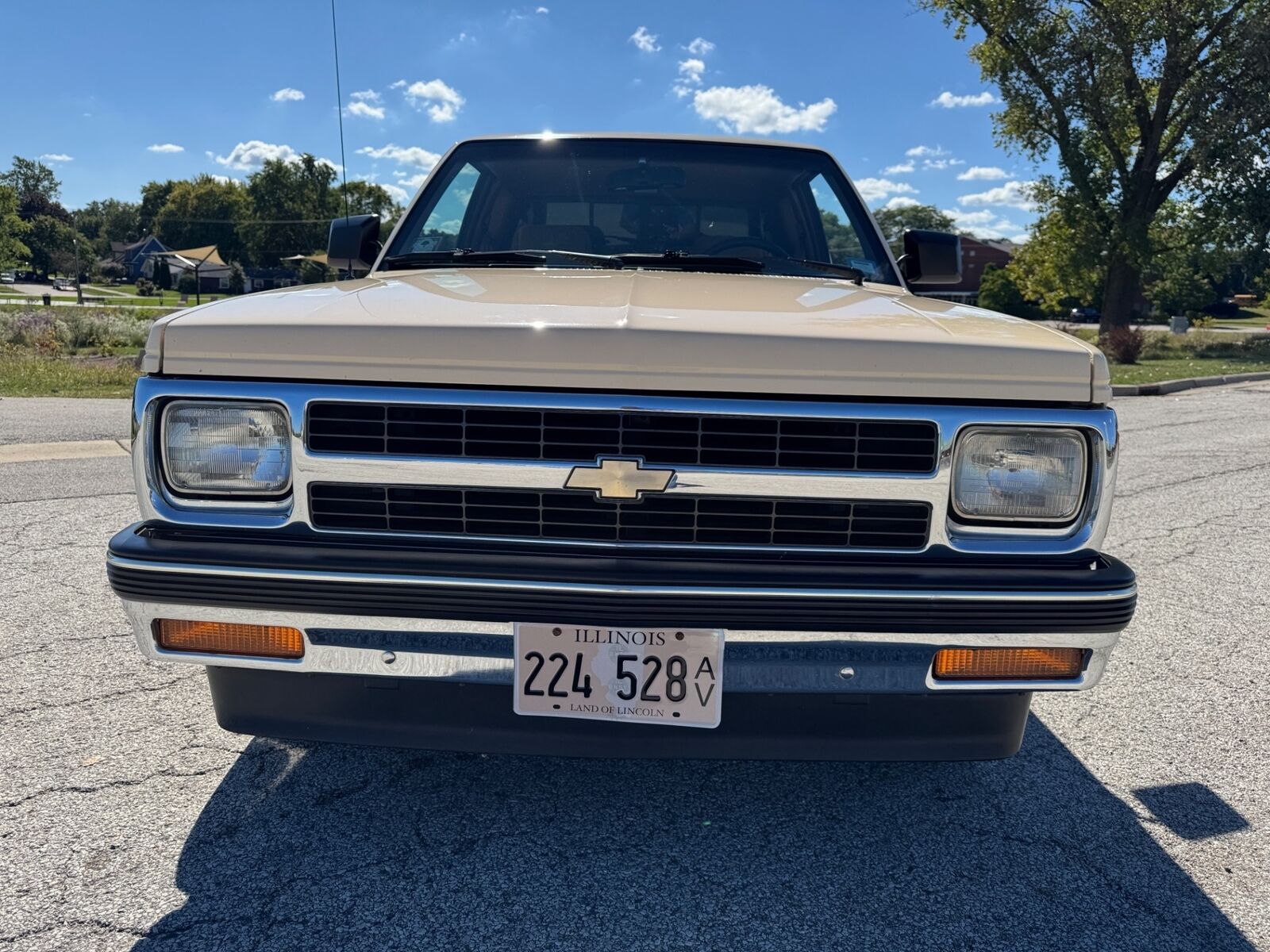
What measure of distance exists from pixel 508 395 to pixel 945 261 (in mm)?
2170

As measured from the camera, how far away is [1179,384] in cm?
1591

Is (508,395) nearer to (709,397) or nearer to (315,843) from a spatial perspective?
(709,397)

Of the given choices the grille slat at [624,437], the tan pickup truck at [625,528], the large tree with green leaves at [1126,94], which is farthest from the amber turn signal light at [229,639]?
the large tree with green leaves at [1126,94]

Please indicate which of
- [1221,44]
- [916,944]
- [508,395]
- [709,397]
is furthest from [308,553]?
[1221,44]

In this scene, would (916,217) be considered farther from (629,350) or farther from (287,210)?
(629,350)

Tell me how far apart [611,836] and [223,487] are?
1203 millimetres

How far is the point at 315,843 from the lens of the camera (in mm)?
2352

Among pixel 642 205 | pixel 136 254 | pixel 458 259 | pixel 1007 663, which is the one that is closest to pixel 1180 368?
pixel 642 205

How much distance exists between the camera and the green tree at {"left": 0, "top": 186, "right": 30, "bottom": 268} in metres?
57.6

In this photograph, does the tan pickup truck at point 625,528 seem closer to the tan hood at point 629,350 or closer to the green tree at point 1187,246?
the tan hood at point 629,350

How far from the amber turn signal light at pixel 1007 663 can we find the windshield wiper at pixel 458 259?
1720 mm

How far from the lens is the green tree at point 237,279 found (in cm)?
8412

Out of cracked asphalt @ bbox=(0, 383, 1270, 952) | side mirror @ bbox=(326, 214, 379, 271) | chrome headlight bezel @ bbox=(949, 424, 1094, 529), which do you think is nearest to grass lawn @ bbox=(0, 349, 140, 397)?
side mirror @ bbox=(326, 214, 379, 271)

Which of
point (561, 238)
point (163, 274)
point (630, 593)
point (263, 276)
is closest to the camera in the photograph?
point (630, 593)
